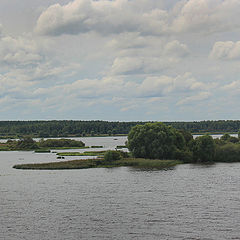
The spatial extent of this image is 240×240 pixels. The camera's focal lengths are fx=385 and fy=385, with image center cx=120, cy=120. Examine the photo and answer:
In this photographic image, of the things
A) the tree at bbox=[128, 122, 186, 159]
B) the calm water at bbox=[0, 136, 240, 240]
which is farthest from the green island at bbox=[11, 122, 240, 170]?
the calm water at bbox=[0, 136, 240, 240]

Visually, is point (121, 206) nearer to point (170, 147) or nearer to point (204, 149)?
point (170, 147)

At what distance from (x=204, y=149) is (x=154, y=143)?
1713 centimetres

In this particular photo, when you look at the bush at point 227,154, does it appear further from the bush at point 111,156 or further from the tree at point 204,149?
the bush at point 111,156

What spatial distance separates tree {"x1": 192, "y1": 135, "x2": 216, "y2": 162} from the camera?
428 ft

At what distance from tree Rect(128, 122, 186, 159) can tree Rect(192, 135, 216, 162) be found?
6653 millimetres

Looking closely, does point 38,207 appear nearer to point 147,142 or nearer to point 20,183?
point 20,183

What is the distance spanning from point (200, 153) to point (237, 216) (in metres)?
76.8

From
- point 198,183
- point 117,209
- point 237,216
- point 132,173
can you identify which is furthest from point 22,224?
point 132,173

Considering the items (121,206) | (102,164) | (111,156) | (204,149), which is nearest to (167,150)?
(204,149)

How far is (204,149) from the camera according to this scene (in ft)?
432

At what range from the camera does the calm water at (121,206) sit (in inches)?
1944

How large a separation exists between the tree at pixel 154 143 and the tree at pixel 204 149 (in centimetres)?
665

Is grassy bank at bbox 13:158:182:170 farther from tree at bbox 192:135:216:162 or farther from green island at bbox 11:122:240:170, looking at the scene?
tree at bbox 192:135:216:162

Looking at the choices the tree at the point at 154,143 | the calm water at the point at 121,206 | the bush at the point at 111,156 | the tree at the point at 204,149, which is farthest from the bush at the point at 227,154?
the bush at the point at 111,156
